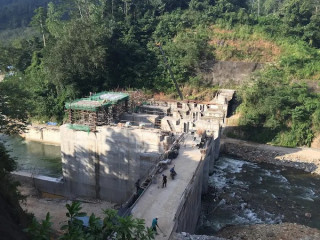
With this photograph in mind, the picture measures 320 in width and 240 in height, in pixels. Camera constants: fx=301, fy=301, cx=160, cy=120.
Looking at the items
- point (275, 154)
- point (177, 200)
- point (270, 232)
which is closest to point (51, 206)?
point (177, 200)

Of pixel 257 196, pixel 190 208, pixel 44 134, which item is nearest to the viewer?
pixel 190 208

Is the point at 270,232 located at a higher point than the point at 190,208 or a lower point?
lower

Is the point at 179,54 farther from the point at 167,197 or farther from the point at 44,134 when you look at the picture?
the point at 167,197

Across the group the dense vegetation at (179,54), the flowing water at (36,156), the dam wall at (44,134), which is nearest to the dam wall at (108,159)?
the flowing water at (36,156)

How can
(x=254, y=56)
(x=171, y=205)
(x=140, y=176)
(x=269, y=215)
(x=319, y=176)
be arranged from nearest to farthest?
(x=171, y=205)
(x=269, y=215)
(x=140, y=176)
(x=319, y=176)
(x=254, y=56)

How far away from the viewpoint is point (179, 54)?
51.5 m

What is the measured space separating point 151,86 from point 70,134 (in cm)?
2485

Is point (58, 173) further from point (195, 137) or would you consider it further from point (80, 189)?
point (195, 137)

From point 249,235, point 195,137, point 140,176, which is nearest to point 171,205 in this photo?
point 249,235

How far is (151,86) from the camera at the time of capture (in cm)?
5072

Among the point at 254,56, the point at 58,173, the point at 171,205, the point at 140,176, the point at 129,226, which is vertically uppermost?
the point at 254,56

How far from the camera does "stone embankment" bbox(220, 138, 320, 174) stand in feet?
111

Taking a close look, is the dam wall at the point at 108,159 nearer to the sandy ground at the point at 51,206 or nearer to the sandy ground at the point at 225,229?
the sandy ground at the point at 51,206

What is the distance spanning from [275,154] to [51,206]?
25.1 meters
